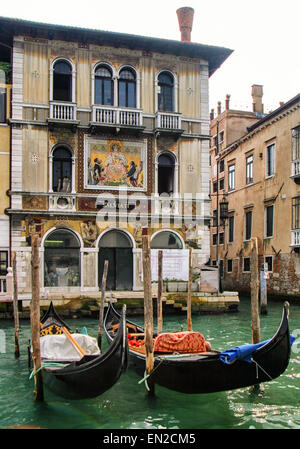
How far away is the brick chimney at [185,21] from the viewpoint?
1428 cm

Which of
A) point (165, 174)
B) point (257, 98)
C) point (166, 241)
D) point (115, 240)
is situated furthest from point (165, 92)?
point (257, 98)

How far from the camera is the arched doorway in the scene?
42.6 ft

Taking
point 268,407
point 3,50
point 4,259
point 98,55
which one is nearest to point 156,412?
point 268,407

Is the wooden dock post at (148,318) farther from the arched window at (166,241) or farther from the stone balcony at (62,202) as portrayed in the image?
the arched window at (166,241)

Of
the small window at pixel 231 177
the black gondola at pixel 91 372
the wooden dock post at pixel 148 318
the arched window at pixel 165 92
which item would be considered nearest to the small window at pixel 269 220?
the small window at pixel 231 177

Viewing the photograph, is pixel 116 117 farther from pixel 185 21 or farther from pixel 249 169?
pixel 249 169

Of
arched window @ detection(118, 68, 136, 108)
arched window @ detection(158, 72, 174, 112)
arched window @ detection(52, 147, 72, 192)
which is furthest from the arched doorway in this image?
arched window @ detection(158, 72, 174, 112)

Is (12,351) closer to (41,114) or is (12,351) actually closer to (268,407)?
(268,407)

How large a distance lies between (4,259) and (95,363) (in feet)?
25.8

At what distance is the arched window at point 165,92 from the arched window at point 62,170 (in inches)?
113

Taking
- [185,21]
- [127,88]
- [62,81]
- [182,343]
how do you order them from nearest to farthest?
[182,343]
[62,81]
[127,88]
[185,21]

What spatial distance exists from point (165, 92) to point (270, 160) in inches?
201

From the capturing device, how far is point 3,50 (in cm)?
1316

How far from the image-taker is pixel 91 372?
203 inches
